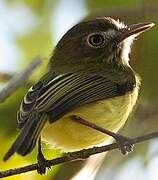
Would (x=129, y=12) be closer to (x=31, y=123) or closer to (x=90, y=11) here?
(x=90, y=11)

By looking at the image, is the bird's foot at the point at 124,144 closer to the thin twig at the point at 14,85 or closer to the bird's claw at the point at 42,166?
the bird's claw at the point at 42,166

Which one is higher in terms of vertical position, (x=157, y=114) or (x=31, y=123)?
(x=31, y=123)

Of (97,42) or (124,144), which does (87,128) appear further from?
(97,42)

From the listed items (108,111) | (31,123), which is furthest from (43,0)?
(31,123)

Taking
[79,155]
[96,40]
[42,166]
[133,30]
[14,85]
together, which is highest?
[14,85]

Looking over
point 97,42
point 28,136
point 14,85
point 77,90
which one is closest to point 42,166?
point 77,90

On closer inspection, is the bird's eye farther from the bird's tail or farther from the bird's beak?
the bird's tail

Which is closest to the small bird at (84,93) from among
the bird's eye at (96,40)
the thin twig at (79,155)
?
the bird's eye at (96,40)
